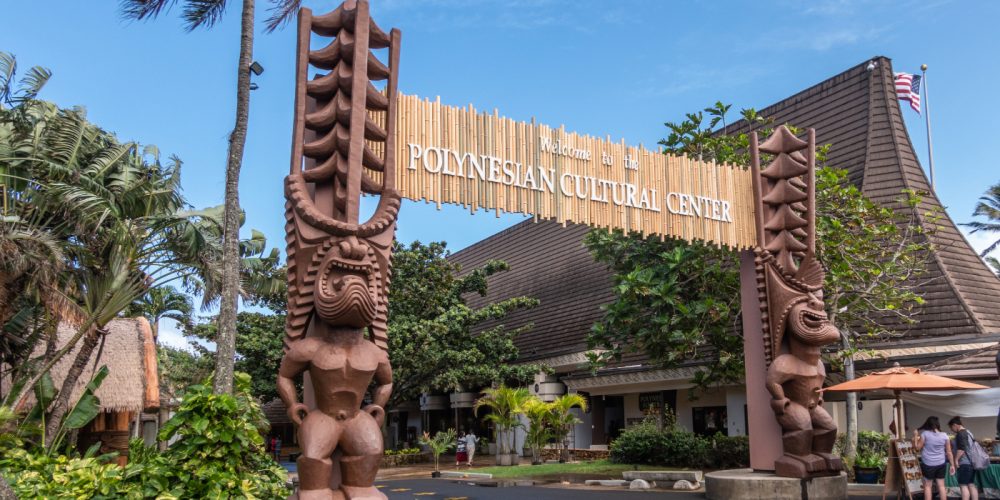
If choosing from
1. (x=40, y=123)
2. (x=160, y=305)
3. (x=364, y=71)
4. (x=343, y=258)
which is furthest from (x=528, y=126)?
(x=160, y=305)

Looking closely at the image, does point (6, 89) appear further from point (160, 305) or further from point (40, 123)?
point (160, 305)

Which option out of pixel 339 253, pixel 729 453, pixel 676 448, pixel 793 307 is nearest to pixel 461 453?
pixel 676 448

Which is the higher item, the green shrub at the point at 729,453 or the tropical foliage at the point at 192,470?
the tropical foliage at the point at 192,470

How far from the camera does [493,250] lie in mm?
36469

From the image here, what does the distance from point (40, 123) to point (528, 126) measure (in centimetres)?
910

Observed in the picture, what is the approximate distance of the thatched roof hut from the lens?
49.4 ft

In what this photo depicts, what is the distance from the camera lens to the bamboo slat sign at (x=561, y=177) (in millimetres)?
8727

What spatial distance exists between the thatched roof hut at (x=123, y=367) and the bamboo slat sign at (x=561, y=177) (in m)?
9.25

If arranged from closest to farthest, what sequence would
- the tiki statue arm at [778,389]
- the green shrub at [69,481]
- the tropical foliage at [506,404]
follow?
the green shrub at [69,481]
the tiki statue arm at [778,389]
the tropical foliage at [506,404]

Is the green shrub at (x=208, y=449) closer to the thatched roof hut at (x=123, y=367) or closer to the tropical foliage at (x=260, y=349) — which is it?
the thatched roof hut at (x=123, y=367)

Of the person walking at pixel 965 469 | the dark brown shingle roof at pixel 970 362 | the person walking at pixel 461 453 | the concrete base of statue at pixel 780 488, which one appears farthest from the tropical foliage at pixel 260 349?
the person walking at pixel 965 469

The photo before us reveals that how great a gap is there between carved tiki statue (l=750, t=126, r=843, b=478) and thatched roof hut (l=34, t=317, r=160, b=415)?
11580 mm

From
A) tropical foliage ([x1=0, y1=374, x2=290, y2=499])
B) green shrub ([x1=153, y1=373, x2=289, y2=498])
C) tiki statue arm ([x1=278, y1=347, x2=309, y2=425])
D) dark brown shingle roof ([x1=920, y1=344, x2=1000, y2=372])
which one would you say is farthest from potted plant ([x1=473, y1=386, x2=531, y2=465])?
tiki statue arm ([x1=278, y1=347, x2=309, y2=425])

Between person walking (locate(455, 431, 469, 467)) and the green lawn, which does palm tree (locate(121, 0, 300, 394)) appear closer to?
the green lawn
